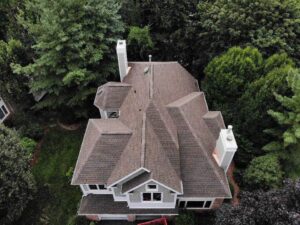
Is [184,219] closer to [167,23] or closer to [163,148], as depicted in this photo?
[163,148]

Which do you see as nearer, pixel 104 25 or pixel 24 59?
pixel 104 25

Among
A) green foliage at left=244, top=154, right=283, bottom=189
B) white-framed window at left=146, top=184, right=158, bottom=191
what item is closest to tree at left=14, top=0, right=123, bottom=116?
white-framed window at left=146, top=184, right=158, bottom=191

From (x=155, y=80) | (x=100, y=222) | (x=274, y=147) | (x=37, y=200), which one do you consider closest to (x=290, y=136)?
(x=274, y=147)

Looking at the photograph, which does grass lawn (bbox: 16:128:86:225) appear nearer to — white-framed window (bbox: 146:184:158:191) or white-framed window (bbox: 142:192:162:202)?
white-framed window (bbox: 142:192:162:202)

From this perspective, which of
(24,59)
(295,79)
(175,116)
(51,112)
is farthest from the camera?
(51,112)

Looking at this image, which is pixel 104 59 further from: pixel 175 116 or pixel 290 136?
pixel 290 136
